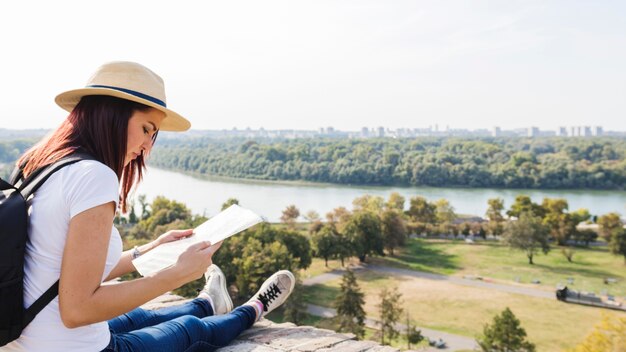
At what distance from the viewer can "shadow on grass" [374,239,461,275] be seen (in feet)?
69.9

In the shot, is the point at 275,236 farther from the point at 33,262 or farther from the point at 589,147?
the point at 589,147

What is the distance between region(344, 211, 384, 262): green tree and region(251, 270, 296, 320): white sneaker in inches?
726

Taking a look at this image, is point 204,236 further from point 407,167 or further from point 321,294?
point 407,167

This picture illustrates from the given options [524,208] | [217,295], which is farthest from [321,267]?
[217,295]

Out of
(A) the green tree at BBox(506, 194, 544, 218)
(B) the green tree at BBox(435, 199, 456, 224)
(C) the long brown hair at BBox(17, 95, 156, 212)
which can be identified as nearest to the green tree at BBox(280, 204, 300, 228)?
(B) the green tree at BBox(435, 199, 456, 224)

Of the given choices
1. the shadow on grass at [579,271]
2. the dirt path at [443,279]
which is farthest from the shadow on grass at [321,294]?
the shadow on grass at [579,271]

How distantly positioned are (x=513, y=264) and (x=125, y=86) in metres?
23.2

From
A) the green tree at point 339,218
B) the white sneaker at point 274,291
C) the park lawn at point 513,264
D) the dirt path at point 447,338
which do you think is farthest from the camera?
the green tree at point 339,218

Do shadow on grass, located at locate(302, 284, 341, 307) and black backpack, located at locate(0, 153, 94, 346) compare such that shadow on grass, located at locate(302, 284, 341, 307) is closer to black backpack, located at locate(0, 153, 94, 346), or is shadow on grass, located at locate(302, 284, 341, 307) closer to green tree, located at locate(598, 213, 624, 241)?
black backpack, located at locate(0, 153, 94, 346)

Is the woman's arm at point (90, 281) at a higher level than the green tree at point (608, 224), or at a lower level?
higher

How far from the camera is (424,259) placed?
23.0 meters

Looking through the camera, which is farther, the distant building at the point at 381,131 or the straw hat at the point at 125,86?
the distant building at the point at 381,131

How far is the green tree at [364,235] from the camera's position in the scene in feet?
68.5

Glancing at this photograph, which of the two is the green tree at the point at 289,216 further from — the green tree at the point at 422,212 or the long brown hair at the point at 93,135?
the long brown hair at the point at 93,135
